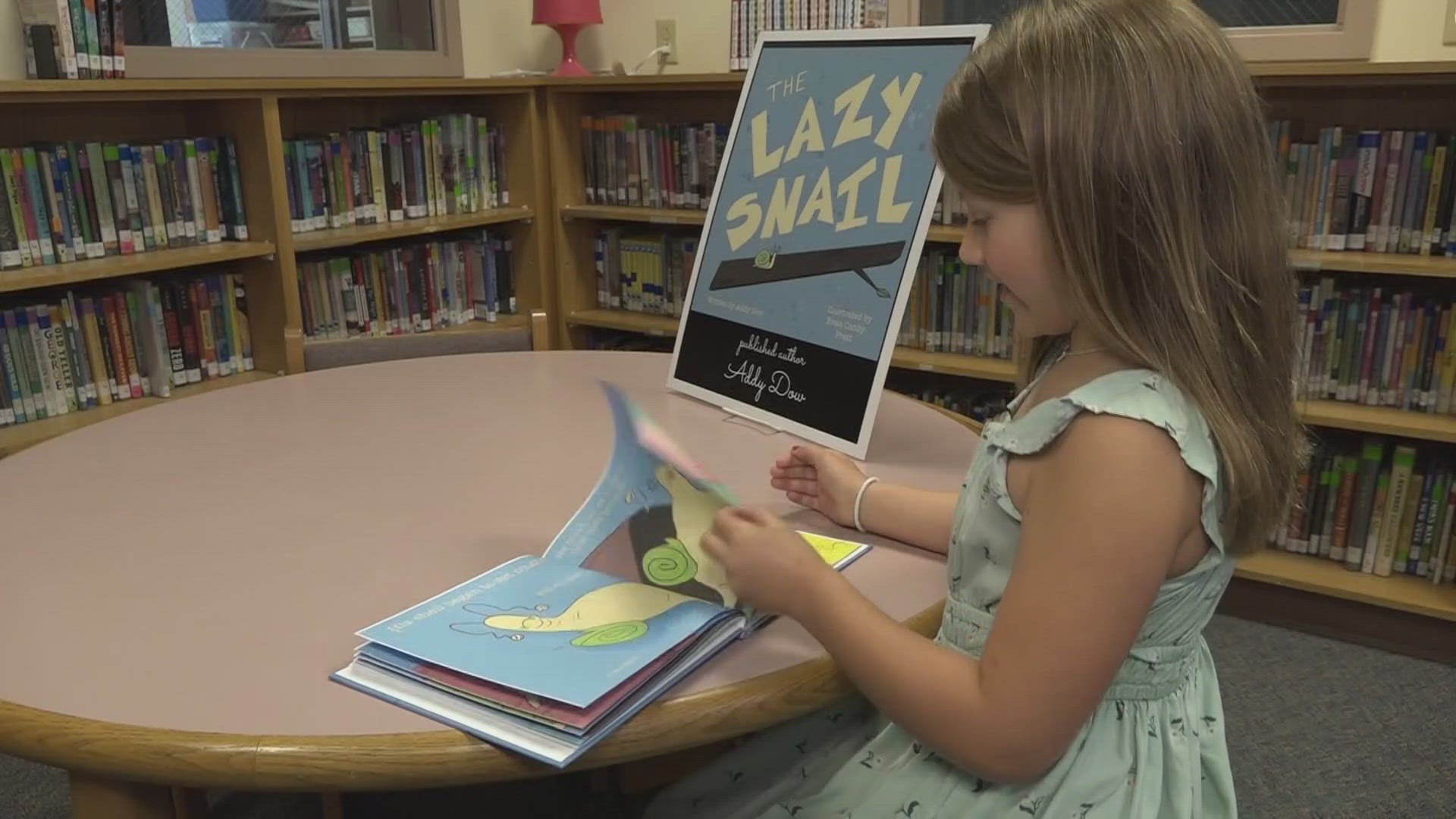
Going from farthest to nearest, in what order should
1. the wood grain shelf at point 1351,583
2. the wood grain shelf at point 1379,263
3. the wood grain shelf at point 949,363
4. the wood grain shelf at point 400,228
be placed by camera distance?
the wood grain shelf at point 400,228
the wood grain shelf at point 949,363
the wood grain shelf at point 1351,583
the wood grain shelf at point 1379,263

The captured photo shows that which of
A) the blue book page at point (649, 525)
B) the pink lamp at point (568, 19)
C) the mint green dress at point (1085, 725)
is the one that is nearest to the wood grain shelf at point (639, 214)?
the pink lamp at point (568, 19)

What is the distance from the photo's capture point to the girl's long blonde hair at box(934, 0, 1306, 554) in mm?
780

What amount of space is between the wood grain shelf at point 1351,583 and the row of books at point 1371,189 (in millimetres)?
710

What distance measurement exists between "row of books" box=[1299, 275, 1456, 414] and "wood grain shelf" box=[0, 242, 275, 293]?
2452mm

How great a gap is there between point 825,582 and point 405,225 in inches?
100

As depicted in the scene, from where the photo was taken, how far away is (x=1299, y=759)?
2.00 metres

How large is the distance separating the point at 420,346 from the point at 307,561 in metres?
0.97

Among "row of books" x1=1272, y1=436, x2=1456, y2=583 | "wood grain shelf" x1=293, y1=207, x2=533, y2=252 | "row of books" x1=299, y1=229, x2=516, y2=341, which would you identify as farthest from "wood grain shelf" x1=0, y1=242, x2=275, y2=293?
"row of books" x1=1272, y1=436, x2=1456, y2=583

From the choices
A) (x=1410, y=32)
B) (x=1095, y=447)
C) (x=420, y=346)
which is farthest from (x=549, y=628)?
(x=1410, y=32)

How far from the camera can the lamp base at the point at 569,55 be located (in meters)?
3.34

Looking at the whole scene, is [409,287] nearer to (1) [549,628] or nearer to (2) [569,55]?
(2) [569,55]

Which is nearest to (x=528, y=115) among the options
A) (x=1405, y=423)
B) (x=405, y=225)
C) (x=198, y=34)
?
(x=405, y=225)

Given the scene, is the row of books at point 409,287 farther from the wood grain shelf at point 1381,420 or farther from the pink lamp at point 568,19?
the wood grain shelf at point 1381,420

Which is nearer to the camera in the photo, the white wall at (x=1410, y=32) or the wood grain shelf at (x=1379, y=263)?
the wood grain shelf at (x=1379, y=263)
